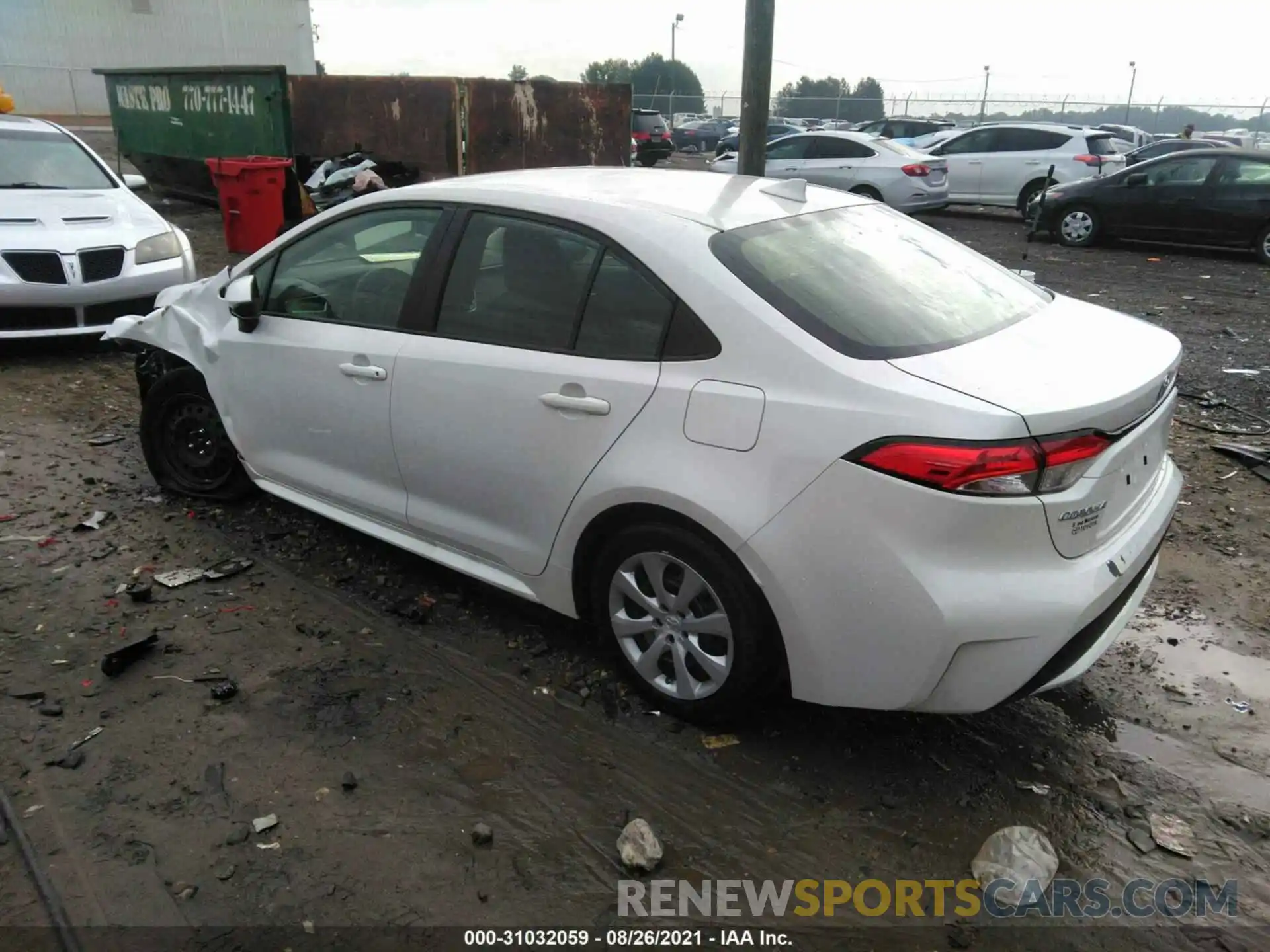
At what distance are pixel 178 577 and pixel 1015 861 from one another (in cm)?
335

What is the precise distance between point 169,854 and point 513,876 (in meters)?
0.93

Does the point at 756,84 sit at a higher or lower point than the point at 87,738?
higher

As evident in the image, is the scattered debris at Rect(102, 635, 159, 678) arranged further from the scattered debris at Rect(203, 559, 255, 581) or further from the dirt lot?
the scattered debris at Rect(203, 559, 255, 581)

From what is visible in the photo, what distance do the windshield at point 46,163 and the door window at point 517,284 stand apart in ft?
19.8

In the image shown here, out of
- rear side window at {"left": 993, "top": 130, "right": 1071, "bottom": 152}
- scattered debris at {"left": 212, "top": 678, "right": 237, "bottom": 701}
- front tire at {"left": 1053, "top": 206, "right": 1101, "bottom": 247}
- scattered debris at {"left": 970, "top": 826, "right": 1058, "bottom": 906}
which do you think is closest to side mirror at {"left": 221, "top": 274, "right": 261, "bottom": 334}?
scattered debris at {"left": 212, "top": 678, "right": 237, "bottom": 701}

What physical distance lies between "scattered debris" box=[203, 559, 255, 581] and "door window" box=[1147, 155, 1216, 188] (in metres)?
13.2

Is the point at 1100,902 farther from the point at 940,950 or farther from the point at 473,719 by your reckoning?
the point at 473,719

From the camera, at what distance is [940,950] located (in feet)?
7.60

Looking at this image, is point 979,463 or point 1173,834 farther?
point 1173,834

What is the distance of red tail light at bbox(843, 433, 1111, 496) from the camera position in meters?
2.36

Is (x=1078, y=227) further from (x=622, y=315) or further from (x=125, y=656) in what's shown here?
(x=125, y=656)

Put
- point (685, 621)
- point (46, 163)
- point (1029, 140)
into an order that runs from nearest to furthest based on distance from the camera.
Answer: point (685, 621) → point (46, 163) → point (1029, 140)

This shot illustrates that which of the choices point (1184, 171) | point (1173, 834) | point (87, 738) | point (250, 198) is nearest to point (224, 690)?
point (87, 738)

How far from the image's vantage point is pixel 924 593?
2428 mm
